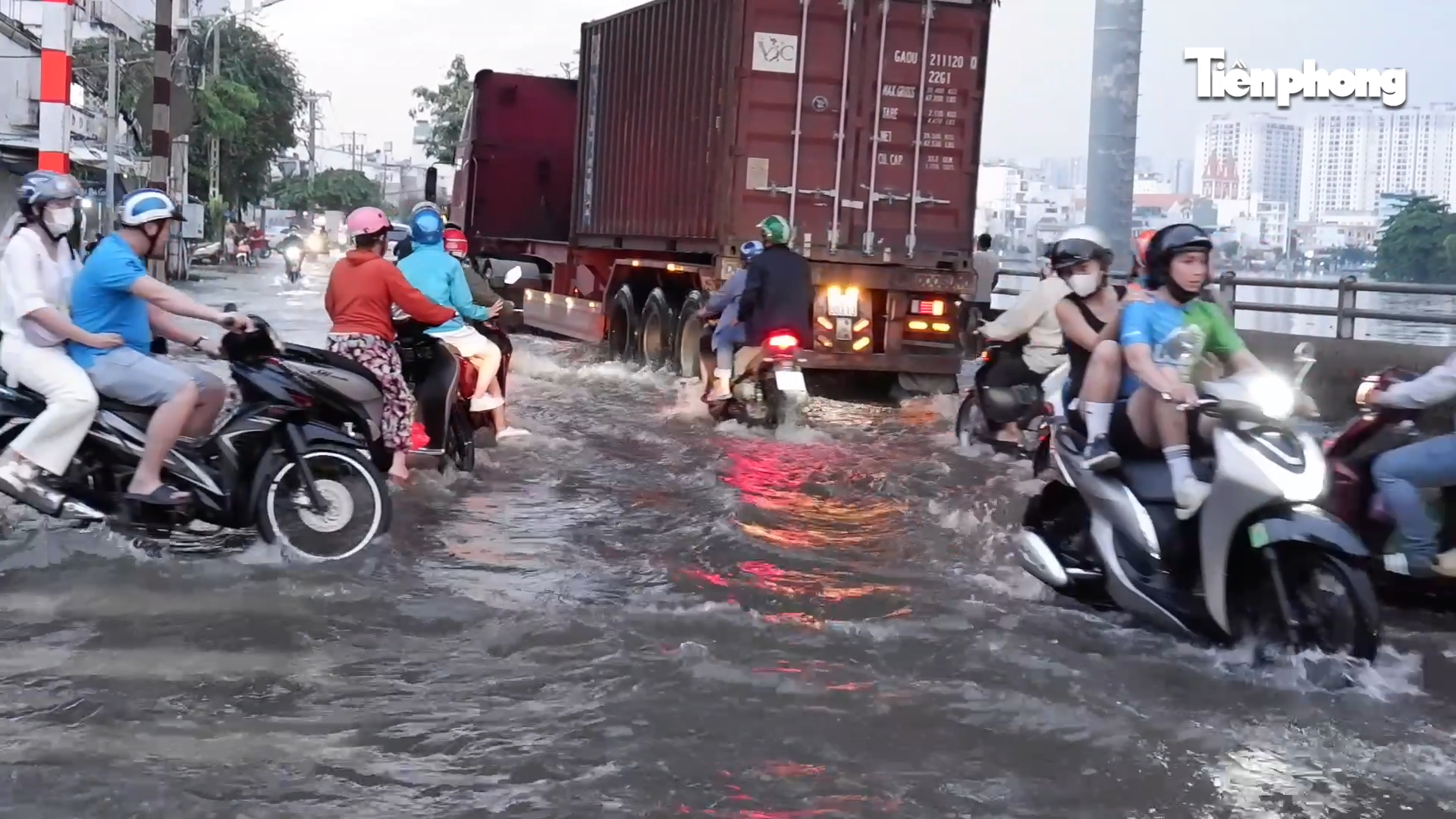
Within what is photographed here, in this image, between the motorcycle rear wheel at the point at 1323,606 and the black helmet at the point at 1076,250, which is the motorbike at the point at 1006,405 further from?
the motorcycle rear wheel at the point at 1323,606

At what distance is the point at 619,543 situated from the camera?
7.88m

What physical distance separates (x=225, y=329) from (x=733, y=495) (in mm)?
3279

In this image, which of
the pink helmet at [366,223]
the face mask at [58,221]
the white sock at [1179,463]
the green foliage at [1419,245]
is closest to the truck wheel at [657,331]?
the green foliage at [1419,245]

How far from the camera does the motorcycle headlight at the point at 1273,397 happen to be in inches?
216

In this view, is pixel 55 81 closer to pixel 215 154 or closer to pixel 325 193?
pixel 215 154

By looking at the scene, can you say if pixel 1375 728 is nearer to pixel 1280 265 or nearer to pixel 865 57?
pixel 865 57

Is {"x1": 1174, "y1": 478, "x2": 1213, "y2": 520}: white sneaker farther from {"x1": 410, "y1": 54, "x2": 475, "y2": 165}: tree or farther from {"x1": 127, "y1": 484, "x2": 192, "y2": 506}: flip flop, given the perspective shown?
{"x1": 410, "y1": 54, "x2": 475, "y2": 165}: tree

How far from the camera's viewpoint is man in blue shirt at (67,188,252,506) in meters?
6.71

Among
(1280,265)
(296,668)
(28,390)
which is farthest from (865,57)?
(296,668)

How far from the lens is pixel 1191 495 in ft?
18.5

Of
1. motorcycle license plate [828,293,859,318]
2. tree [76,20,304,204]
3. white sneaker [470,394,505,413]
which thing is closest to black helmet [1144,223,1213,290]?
white sneaker [470,394,505,413]

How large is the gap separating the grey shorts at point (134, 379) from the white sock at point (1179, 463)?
3.77m

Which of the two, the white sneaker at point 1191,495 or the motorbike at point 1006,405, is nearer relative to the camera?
the white sneaker at point 1191,495

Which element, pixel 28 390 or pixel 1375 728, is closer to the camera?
pixel 1375 728
